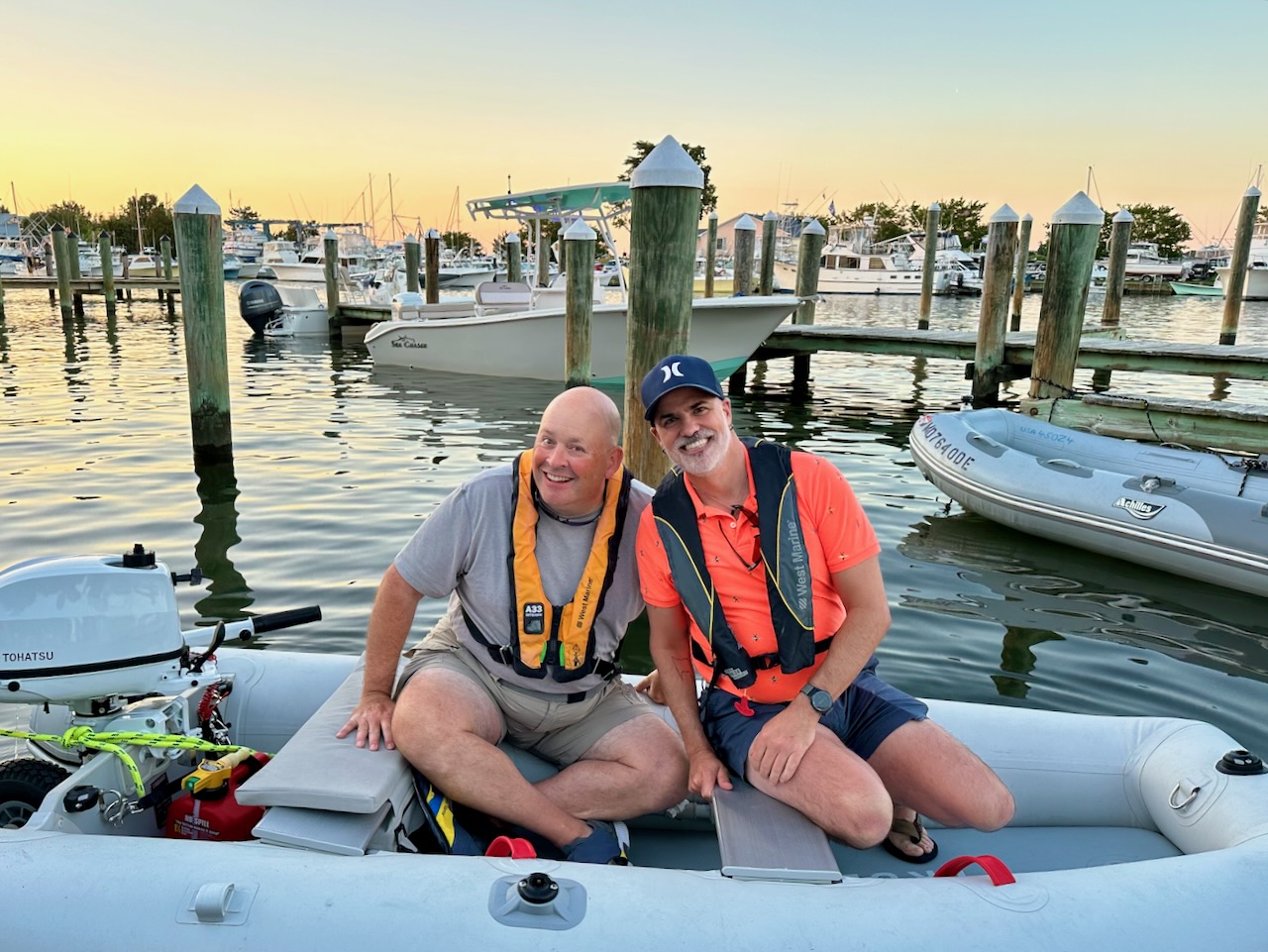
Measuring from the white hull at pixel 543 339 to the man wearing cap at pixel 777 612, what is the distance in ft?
29.0

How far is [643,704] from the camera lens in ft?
8.91

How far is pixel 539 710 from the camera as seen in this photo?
2551 mm

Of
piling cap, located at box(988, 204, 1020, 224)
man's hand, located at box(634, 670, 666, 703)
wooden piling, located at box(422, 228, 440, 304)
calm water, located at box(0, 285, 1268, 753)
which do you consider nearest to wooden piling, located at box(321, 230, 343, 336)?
wooden piling, located at box(422, 228, 440, 304)

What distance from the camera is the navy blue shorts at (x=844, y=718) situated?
2.41 m

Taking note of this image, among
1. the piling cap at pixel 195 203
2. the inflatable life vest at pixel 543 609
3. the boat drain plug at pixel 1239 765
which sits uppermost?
the piling cap at pixel 195 203

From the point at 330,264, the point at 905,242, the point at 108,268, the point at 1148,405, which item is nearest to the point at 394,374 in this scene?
the point at 330,264

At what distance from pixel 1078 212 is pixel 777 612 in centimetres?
705

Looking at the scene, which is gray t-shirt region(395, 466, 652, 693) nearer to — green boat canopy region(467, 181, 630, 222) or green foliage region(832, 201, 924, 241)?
green boat canopy region(467, 181, 630, 222)

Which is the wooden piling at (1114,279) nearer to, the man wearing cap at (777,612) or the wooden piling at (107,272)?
the man wearing cap at (777,612)

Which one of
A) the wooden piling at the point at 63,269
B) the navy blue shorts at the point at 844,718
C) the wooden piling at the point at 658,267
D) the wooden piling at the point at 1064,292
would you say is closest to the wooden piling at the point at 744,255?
the wooden piling at the point at 1064,292

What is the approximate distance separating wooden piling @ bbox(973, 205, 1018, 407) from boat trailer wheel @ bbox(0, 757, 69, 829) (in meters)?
10.4

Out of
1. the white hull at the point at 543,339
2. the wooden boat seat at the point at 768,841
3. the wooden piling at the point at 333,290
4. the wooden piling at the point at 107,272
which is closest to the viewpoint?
the wooden boat seat at the point at 768,841

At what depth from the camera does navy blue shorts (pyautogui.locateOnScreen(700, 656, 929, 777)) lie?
94.8 inches

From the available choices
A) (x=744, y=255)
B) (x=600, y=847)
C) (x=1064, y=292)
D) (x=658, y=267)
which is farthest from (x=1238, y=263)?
(x=600, y=847)
